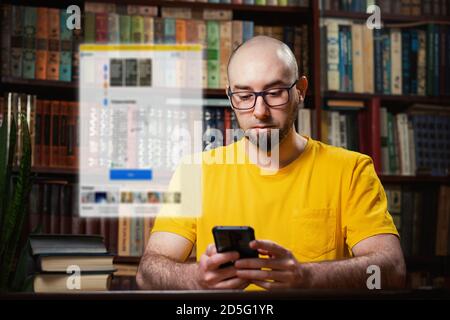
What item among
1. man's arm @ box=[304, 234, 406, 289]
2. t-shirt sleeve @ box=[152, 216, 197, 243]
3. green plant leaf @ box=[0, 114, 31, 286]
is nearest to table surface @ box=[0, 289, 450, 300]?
man's arm @ box=[304, 234, 406, 289]

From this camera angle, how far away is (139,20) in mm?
2148

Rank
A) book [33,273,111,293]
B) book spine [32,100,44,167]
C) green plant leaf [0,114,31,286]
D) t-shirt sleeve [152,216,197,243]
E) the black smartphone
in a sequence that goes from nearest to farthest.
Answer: the black smartphone, book [33,273,111,293], t-shirt sleeve [152,216,197,243], green plant leaf [0,114,31,286], book spine [32,100,44,167]

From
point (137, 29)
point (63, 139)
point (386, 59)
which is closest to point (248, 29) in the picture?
point (137, 29)

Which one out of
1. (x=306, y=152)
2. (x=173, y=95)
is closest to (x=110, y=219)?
(x=173, y=95)

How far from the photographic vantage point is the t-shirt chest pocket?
1324 millimetres

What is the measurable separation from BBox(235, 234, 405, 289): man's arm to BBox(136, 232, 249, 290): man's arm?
0.09 ft

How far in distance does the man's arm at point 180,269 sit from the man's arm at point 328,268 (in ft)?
0.09

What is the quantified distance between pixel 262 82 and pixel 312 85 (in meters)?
0.87

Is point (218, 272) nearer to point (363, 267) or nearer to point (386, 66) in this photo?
point (363, 267)

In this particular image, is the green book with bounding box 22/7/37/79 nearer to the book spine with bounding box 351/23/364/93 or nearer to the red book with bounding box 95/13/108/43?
the red book with bounding box 95/13/108/43
